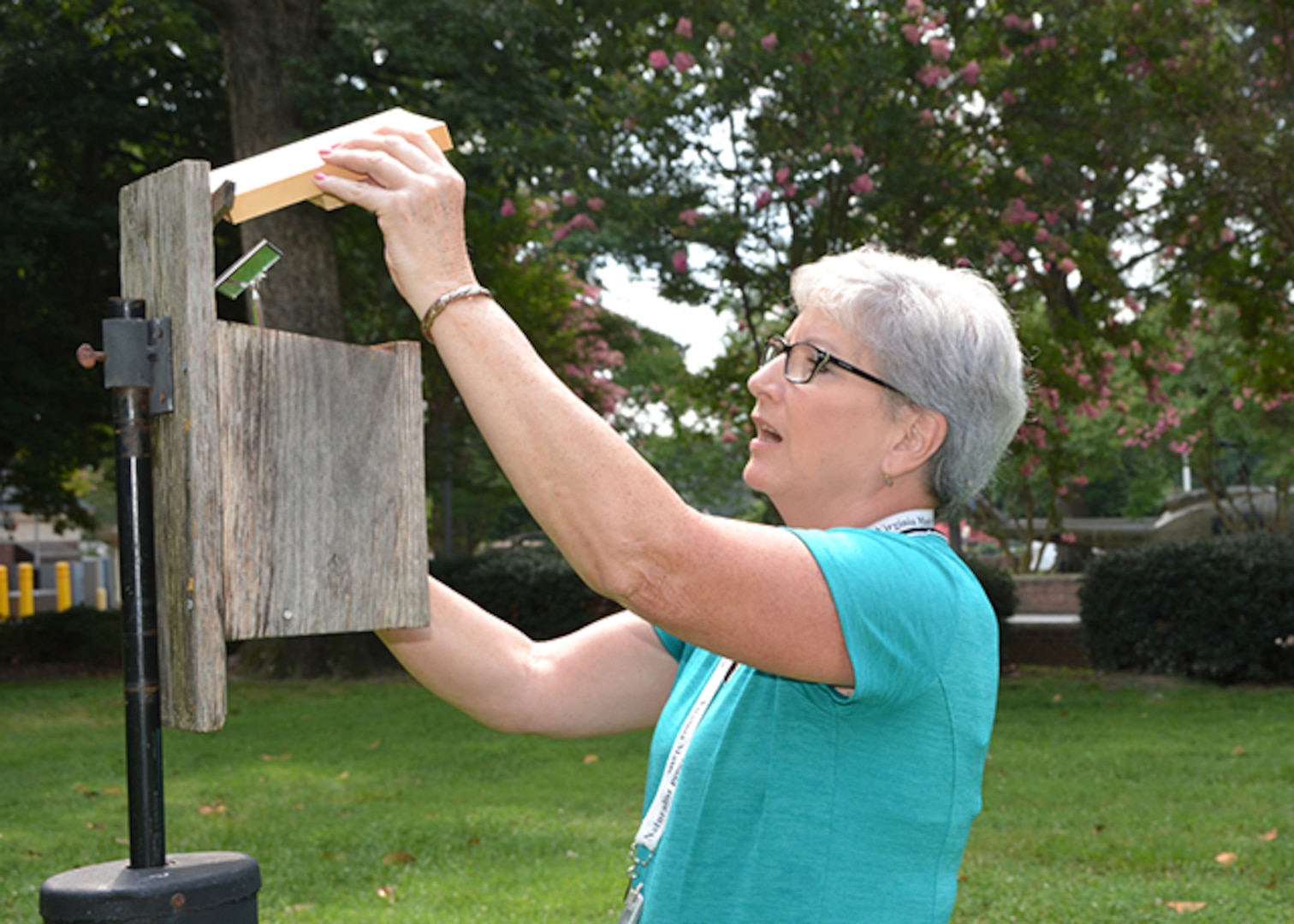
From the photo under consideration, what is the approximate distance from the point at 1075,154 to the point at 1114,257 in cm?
167

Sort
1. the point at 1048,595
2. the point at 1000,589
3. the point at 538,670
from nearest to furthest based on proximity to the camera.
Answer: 1. the point at 538,670
2. the point at 1000,589
3. the point at 1048,595

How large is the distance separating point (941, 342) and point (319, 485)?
89cm

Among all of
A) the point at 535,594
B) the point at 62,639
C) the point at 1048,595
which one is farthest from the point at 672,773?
the point at 1048,595

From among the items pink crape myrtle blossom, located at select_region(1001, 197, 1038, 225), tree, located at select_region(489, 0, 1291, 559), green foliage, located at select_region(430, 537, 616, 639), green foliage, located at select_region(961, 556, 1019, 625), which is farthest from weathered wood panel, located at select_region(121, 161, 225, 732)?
green foliage, located at select_region(961, 556, 1019, 625)

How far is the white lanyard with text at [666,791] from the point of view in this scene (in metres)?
1.87

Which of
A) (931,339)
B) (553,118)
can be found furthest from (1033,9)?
(931,339)

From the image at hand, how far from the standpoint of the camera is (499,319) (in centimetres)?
146

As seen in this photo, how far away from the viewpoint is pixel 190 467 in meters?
1.48

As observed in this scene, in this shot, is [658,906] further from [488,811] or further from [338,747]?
[338,747]

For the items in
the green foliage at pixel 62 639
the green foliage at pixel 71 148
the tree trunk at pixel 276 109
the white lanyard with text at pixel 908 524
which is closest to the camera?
the white lanyard with text at pixel 908 524

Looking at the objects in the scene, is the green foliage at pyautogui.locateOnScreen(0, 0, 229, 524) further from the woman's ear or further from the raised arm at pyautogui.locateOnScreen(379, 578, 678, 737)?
the woman's ear

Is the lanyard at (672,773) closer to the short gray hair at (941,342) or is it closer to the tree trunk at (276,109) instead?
the short gray hair at (941,342)

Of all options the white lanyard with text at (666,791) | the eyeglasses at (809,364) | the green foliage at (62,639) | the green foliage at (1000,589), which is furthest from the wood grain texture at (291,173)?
the green foliage at (62,639)

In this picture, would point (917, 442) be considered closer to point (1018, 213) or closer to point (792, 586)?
point (792, 586)
